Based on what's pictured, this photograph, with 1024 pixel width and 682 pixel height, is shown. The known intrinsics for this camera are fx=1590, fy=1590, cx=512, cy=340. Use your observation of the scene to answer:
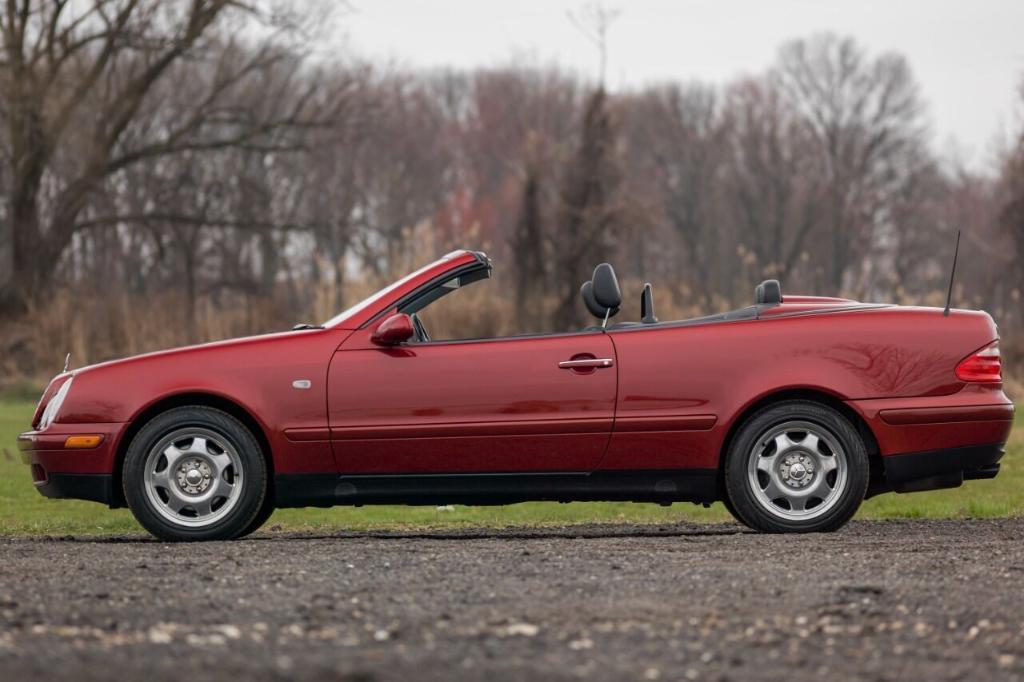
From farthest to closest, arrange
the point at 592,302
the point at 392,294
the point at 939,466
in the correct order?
the point at 392,294
the point at 592,302
the point at 939,466

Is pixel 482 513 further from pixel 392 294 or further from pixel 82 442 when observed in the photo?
pixel 82 442

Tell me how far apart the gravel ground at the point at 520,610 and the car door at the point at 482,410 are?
462 mm

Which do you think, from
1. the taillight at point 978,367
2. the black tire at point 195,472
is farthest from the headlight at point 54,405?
the taillight at point 978,367

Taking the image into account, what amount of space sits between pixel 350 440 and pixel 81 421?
4.80ft

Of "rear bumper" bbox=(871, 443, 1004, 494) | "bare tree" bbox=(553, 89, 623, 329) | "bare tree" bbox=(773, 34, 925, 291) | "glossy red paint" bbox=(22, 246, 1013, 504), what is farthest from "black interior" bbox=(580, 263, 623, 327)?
"bare tree" bbox=(773, 34, 925, 291)

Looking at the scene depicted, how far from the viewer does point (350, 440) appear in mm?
8234

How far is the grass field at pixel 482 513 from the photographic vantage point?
34.4 ft

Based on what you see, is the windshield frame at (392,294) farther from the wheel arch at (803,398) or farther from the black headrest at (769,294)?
the wheel arch at (803,398)

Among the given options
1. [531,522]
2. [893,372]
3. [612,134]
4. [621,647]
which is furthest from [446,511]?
[612,134]

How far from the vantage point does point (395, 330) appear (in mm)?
8227

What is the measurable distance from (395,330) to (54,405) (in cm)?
194

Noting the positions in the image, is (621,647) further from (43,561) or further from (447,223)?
(447,223)

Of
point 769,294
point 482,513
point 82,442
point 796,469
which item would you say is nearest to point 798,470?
point 796,469

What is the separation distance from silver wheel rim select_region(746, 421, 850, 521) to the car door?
83 cm
